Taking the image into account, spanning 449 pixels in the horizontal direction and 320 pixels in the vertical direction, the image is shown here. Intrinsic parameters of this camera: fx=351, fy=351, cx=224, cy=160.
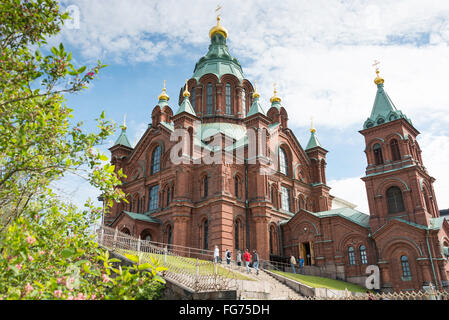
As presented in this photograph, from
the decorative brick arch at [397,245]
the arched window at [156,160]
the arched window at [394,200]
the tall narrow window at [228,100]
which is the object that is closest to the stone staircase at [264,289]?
the decorative brick arch at [397,245]

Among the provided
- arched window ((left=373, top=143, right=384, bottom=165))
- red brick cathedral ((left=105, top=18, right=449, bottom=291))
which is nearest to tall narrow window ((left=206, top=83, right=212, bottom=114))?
red brick cathedral ((left=105, top=18, right=449, bottom=291))

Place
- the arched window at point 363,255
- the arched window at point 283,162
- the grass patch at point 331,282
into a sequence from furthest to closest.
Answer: the arched window at point 283,162, the arched window at point 363,255, the grass patch at point 331,282

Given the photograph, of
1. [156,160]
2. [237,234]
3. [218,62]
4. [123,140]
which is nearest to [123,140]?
[123,140]

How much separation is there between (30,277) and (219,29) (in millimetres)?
40609

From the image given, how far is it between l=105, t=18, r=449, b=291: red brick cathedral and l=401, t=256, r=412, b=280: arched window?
0.06 m

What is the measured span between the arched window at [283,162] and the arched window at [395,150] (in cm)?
943

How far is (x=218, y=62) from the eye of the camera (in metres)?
39.9

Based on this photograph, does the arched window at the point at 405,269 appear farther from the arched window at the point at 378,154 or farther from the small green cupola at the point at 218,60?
the small green cupola at the point at 218,60

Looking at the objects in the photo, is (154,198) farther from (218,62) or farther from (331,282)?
(218,62)

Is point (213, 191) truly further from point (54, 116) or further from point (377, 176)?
point (54, 116)

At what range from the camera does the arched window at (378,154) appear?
27950mm

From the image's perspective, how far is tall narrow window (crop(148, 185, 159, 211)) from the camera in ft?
102

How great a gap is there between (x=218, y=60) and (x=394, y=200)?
24249mm
